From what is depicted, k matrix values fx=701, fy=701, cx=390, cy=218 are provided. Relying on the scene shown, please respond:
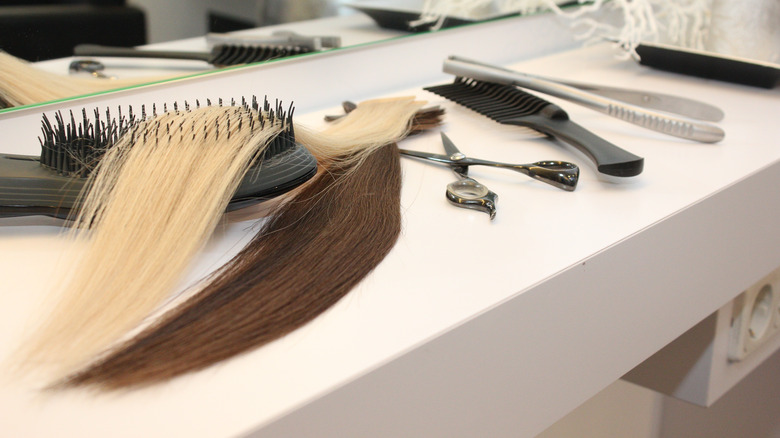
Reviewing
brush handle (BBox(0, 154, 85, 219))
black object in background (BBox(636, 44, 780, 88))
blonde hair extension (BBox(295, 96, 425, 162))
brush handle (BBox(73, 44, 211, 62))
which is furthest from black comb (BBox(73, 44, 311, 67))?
black object in background (BBox(636, 44, 780, 88))

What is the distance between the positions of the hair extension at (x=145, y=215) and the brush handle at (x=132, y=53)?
19 centimetres

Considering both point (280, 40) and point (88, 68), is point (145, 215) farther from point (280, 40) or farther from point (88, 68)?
point (280, 40)

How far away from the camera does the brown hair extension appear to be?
348 millimetres

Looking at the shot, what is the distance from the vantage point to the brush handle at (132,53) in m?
0.65

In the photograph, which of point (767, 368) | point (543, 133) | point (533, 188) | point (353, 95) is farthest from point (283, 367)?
point (767, 368)

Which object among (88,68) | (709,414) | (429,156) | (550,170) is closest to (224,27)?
(88,68)

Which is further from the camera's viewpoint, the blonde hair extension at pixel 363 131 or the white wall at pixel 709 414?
the white wall at pixel 709 414

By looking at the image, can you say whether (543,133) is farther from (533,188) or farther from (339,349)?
(339,349)

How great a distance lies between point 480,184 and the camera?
559 millimetres

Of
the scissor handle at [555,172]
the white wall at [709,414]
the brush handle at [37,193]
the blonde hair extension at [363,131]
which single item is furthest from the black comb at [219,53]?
the white wall at [709,414]

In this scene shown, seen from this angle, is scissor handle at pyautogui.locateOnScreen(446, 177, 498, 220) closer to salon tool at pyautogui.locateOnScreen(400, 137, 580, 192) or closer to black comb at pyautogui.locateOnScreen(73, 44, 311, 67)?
salon tool at pyautogui.locateOnScreen(400, 137, 580, 192)

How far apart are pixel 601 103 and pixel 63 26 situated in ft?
1.66

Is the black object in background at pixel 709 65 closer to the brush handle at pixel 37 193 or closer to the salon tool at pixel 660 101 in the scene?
the salon tool at pixel 660 101

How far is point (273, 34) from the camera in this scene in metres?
0.77
